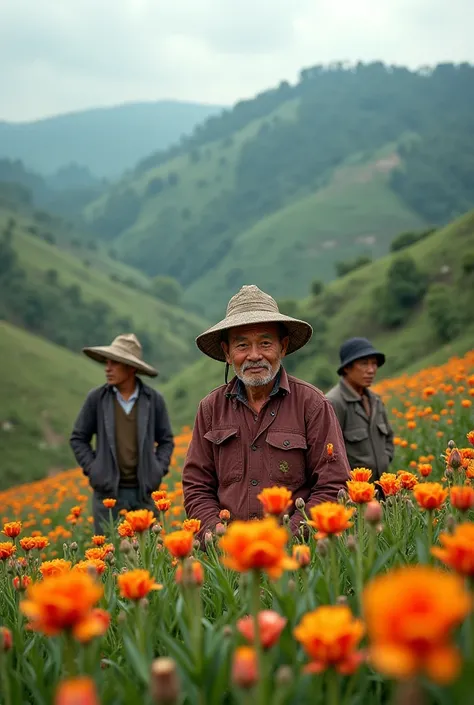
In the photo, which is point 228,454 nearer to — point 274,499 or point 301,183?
point 274,499

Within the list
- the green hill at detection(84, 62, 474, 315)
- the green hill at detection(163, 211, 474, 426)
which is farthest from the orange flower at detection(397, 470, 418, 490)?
the green hill at detection(84, 62, 474, 315)

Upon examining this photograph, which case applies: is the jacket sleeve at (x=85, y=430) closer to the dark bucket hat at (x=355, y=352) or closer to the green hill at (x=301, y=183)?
the dark bucket hat at (x=355, y=352)

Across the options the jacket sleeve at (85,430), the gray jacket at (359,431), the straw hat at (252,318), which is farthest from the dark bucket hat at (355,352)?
the jacket sleeve at (85,430)

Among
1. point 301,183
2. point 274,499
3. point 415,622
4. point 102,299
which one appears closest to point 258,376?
point 274,499

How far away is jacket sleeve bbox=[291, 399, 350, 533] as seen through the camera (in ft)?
10.8

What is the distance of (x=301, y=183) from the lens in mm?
148500

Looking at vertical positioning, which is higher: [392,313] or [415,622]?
[392,313]

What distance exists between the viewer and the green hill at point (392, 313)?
31828 millimetres

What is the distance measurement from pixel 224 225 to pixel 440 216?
44.7 metres

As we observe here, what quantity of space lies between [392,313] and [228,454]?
3465 centimetres

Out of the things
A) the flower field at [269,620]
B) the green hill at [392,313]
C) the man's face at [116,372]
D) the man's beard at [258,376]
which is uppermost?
the green hill at [392,313]

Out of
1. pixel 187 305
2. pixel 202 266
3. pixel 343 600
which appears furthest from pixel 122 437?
pixel 202 266

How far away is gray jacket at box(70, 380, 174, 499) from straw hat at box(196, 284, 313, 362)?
1.94 meters

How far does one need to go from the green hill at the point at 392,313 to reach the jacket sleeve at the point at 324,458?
26.3m
